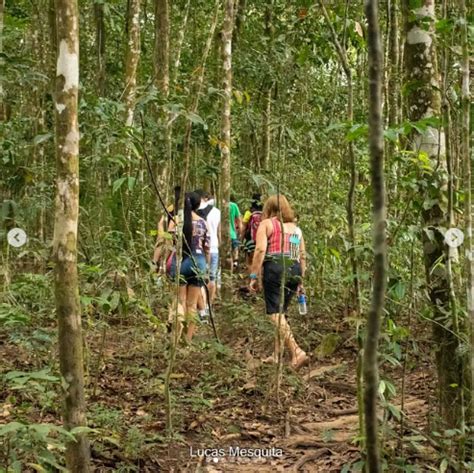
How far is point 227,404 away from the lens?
498 centimetres

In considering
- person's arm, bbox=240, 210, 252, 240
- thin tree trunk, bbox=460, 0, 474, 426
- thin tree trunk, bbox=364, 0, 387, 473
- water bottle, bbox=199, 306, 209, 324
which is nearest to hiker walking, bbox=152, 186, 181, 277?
water bottle, bbox=199, 306, 209, 324

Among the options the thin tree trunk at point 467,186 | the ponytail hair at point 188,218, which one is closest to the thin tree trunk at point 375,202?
the thin tree trunk at point 467,186

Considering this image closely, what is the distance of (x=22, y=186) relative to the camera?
483 centimetres

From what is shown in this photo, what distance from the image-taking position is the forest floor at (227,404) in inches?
157

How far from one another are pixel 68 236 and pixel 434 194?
6.94 feet

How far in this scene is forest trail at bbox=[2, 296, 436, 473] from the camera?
406 centimetres

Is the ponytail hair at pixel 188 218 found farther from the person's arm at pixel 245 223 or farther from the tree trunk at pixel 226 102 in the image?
the person's arm at pixel 245 223

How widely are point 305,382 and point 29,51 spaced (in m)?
7.47

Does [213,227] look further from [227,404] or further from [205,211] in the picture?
[227,404]

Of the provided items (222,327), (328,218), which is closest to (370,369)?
(222,327)

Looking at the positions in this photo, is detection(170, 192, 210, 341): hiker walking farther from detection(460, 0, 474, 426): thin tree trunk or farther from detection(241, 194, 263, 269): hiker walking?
detection(241, 194, 263, 269): hiker walking

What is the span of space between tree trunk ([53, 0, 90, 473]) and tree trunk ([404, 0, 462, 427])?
6.48ft

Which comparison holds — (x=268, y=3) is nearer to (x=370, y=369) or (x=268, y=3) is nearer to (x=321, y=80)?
(x=321, y=80)

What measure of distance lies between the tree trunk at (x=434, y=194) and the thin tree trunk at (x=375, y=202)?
226 cm
